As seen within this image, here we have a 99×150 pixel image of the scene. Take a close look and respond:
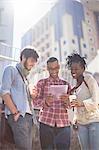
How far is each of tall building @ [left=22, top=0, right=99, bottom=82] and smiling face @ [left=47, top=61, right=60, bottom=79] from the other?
27 cm

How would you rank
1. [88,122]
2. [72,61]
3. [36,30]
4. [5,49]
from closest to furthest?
[88,122]
[72,61]
[5,49]
[36,30]

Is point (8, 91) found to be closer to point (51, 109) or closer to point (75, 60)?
point (51, 109)

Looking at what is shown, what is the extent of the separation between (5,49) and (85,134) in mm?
634

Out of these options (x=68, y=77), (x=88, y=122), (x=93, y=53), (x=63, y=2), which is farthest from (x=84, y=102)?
(x=63, y=2)

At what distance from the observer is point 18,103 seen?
949 millimetres

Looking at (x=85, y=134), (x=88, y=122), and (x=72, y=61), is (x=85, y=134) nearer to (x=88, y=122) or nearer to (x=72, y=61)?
(x=88, y=122)

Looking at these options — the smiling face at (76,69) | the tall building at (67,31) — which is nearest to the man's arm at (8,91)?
the smiling face at (76,69)

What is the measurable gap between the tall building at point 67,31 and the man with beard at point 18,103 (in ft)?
1.57

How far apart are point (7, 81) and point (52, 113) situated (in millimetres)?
275

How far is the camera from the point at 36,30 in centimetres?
150

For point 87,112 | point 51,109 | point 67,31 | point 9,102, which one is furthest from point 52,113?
point 67,31

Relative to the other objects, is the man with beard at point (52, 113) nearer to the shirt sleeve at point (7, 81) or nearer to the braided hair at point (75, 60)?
the braided hair at point (75, 60)

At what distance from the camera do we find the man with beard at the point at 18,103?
92cm

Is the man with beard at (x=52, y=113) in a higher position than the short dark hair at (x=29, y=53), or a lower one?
lower
